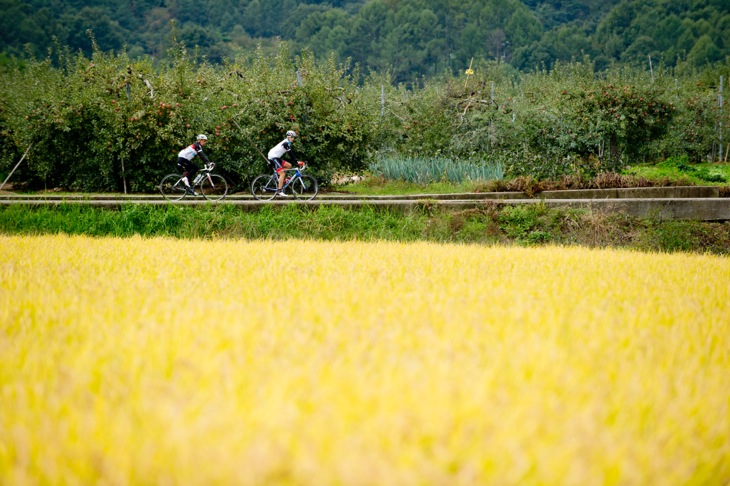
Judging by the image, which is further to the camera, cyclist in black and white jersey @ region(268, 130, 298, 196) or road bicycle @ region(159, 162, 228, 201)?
road bicycle @ region(159, 162, 228, 201)

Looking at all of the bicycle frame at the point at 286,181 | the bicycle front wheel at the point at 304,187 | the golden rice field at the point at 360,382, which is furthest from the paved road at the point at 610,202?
the golden rice field at the point at 360,382

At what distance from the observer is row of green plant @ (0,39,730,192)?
14.4m

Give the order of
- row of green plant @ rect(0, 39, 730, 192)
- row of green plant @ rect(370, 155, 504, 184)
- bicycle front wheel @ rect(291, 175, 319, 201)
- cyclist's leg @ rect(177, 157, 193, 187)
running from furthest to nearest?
row of green plant @ rect(0, 39, 730, 192), row of green plant @ rect(370, 155, 504, 184), cyclist's leg @ rect(177, 157, 193, 187), bicycle front wheel @ rect(291, 175, 319, 201)

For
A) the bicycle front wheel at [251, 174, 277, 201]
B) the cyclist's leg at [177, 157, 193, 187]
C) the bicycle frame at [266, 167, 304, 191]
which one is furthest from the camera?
the cyclist's leg at [177, 157, 193, 187]

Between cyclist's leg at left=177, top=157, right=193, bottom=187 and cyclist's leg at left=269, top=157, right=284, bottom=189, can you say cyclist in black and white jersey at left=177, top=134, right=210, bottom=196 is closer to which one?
cyclist's leg at left=177, top=157, right=193, bottom=187

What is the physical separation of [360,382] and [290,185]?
1134 centimetres

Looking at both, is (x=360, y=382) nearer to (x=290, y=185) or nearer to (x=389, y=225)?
(x=389, y=225)

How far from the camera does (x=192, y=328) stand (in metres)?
2.93

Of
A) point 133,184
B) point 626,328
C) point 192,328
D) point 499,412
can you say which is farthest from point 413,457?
point 133,184

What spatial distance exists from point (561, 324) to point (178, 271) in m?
3.00

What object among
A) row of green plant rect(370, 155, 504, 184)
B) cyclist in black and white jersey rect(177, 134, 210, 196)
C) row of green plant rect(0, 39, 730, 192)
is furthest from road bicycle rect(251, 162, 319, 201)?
row of green plant rect(370, 155, 504, 184)

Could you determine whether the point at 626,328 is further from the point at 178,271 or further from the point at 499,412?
the point at 178,271

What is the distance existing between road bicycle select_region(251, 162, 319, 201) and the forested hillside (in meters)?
55.4

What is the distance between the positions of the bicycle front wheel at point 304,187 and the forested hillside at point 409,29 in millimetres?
55525
